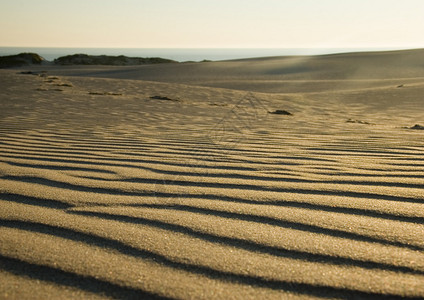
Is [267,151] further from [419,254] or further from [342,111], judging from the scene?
[342,111]

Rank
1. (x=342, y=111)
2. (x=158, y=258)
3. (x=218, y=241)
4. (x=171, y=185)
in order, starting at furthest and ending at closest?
(x=342, y=111) → (x=171, y=185) → (x=218, y=241) → (x=158, y=258)

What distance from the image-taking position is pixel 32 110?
560 centimetres

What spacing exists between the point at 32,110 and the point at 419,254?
546cm

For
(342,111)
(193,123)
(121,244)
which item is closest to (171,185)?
(121,244)

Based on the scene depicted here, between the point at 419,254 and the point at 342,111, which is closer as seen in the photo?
the point at 419,254

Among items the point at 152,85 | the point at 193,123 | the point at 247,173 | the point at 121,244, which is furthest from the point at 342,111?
the point at 121,244

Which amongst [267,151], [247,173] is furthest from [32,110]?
[247,173]

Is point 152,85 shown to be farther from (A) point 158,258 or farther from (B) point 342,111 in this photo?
(A) point 158,258

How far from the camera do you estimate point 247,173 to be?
235 cm

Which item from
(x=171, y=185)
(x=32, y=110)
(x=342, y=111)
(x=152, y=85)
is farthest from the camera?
(x=152, y=85)

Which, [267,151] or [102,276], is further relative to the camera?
[267,151]

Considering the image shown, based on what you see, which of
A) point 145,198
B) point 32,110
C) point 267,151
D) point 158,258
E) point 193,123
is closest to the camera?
point 158,258

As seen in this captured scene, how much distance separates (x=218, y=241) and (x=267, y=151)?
1732mm

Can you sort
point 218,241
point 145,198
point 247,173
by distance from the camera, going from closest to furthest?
point 218,241
point 145,198
point 247,173
